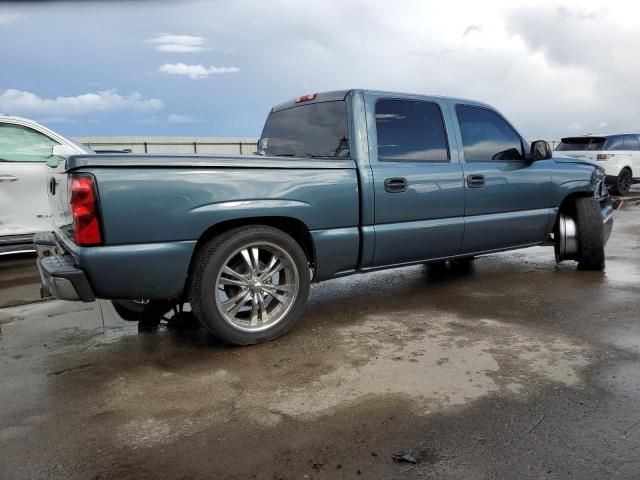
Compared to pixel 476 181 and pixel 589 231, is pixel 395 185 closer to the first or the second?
pixel 476 181

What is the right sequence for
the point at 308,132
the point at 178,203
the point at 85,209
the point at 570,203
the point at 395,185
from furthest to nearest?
the point at 570,203 < the point at 308,132 < the point at 395,185 < the point at 178,203 < the point at 85,209

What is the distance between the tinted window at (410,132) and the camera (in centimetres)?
435

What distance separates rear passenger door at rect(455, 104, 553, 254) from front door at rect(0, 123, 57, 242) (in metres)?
5.07

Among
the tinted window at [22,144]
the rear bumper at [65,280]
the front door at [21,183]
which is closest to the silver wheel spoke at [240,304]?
the rear bumper at [65,280]

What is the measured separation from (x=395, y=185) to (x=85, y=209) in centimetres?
228

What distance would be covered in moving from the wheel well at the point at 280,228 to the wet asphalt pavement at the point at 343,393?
658 mm

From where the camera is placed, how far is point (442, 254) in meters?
4.78

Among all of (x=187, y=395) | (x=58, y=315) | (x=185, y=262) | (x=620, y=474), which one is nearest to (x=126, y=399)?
(x=187, y=395)

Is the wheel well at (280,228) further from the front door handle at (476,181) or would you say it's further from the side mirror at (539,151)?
the side mirror at (539,151)

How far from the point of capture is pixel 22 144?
6.66 m

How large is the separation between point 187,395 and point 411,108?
9.76ft

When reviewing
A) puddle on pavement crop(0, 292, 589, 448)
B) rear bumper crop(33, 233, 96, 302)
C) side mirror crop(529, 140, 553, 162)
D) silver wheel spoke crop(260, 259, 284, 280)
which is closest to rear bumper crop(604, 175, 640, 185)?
side mirror crop(529, 140, 553, 162)

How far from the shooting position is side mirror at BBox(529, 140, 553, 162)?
17.2 ft

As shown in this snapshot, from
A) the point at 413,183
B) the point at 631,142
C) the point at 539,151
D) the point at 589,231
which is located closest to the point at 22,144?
the point at 413,183
